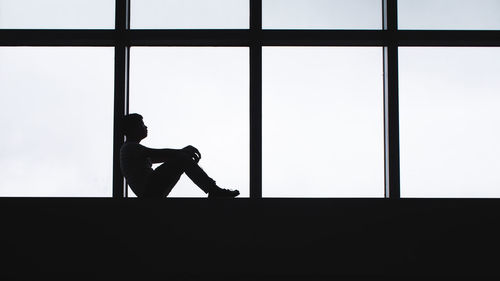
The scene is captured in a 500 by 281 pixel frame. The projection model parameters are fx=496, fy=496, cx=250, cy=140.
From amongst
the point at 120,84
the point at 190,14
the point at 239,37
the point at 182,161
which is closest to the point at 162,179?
the point at 182,161

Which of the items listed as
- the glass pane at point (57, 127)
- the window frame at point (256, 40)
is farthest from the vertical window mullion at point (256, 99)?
the glass pane at point (57, 127)

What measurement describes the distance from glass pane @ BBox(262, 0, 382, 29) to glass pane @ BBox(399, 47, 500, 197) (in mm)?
406

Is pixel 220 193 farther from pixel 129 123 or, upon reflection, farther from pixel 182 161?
pixel 129 123

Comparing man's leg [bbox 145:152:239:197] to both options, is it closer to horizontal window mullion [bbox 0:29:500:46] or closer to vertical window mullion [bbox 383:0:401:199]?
horizontal window mullion [bbox 0:29:500:46]

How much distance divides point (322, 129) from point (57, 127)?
2132 millimetres

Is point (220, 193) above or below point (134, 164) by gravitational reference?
below

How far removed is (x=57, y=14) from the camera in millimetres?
4090

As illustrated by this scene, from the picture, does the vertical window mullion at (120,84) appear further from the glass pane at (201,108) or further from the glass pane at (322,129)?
the glass pane at (322,129)

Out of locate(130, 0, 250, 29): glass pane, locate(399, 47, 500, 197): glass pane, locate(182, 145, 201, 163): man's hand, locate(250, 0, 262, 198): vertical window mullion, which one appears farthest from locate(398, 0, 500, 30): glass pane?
locate(182, 145, 201, 163): man's hand

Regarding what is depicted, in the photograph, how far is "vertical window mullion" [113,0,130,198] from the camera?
12.7ft
